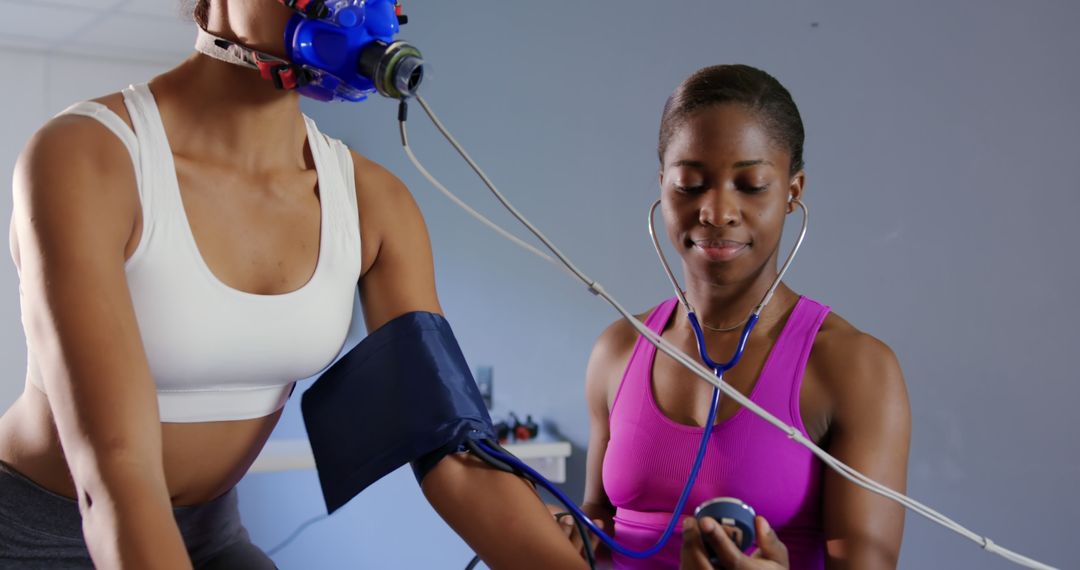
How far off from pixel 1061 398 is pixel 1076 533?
20 centimetres

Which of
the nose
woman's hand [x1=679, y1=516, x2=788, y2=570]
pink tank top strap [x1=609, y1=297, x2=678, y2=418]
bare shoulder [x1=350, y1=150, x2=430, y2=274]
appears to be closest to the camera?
woman's hand [x1=679, y1=516, x2=788, y2=570]

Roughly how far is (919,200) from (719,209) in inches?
24.9

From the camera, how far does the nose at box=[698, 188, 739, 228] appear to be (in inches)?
47.0

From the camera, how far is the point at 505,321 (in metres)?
Result: 2.92

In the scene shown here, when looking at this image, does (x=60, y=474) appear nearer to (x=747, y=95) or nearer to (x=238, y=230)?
(x=238, y=230)

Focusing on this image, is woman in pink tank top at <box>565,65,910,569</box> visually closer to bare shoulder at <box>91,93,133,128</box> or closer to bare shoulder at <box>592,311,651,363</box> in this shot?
bare shoulder at <box>592,311,651,363</box>

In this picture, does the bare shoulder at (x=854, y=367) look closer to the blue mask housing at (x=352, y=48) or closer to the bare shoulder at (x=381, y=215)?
the bare shoulder at (x=381, y=215)

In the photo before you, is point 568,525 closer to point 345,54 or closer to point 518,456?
point 345,54

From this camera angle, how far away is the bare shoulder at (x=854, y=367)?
118cm

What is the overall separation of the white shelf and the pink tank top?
1.12 meters

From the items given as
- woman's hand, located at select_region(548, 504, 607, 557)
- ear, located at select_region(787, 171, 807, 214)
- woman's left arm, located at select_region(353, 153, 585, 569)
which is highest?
ear, located at select_region(787, 171, 807, 214)

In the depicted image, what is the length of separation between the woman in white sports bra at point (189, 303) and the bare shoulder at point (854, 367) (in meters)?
0.43

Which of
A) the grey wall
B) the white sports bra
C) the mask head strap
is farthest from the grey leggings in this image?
the grey wall

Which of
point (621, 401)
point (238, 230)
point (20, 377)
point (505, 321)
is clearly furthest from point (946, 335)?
point (20, 377)
